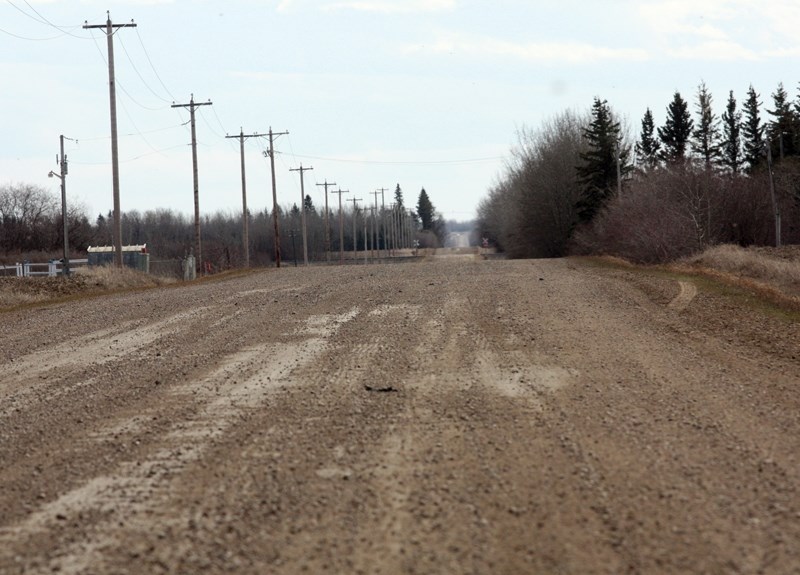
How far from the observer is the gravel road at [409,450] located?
473cm

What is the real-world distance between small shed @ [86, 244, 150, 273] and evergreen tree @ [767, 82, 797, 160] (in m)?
44.3

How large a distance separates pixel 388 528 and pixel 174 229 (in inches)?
6241

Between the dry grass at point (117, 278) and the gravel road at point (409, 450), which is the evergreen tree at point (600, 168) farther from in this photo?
the gravel road at point (409, 450)

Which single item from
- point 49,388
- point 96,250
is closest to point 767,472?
point 49,388

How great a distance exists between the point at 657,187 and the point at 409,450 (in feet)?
110

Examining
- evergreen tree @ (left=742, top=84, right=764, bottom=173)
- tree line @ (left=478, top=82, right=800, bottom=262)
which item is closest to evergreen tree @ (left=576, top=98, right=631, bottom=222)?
tree line @ (left=478, top=82, right=800, bottom=262)

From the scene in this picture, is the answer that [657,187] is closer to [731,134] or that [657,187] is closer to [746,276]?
[746,276]

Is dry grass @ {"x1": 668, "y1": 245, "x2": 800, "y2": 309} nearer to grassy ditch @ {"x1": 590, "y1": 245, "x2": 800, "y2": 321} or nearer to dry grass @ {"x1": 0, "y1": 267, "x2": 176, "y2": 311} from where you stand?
grassy ditch @ {"x1": 590, "y1": 245, "x2": 800, "y2": 321}

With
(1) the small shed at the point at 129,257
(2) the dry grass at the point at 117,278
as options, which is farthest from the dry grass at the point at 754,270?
(1) the small shed at the point at 129,257

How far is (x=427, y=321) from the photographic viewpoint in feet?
50.1

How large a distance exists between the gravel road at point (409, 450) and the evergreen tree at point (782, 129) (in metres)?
58.7

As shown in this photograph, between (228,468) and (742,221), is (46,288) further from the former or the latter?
(742,221)

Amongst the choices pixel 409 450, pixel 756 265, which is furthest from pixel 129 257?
pixel 409 450

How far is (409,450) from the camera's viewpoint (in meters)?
6.76
